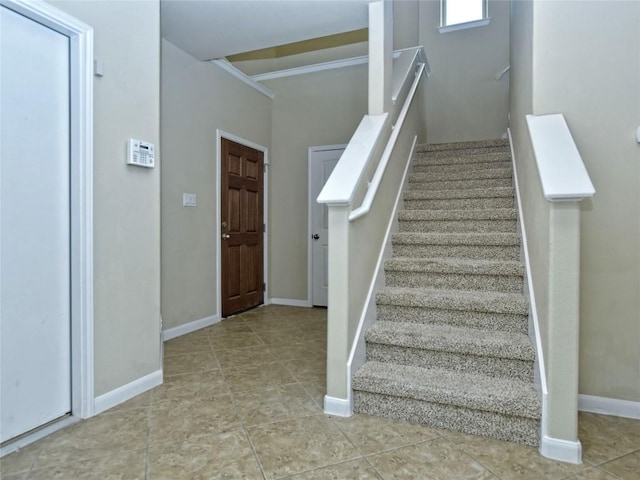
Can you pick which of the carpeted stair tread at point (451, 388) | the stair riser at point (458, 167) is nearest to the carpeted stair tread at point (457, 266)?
the carpeted stair tread at point (451, 388)

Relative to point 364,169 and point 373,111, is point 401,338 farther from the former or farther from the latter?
point 373,111

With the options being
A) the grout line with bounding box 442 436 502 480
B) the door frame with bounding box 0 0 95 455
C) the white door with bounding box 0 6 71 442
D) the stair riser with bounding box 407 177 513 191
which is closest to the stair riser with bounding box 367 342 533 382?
the grout line with bounding box 442 436 502 480

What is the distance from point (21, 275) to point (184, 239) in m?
1.83

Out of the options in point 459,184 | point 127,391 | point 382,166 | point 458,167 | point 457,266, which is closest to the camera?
point 127,391

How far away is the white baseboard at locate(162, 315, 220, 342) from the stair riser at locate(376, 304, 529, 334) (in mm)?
1904

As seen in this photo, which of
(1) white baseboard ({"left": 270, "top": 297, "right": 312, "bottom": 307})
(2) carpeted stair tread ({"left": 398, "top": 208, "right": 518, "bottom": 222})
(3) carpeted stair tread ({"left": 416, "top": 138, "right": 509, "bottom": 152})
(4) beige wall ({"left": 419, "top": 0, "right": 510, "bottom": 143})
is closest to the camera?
(2) carpeted stair tread ({"left": 398, "top": 208, "right": 518, "bottom": 222})

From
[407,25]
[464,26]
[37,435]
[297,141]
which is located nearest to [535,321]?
[37,435]

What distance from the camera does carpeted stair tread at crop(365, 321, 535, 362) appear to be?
6.44ft

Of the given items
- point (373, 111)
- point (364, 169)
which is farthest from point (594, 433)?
point (373, 111)

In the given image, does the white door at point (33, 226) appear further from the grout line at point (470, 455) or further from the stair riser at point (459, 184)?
the stair riser at point (459, 184)

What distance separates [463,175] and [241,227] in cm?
241

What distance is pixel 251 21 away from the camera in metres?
2.99

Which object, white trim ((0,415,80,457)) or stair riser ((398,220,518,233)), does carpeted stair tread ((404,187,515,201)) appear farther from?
white trim ((0,415,80,457))

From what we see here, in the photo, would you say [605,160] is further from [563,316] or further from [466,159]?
[466,159]
